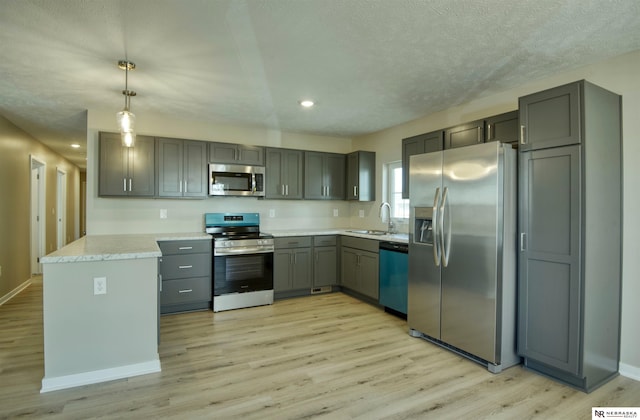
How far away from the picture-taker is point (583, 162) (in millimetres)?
2344

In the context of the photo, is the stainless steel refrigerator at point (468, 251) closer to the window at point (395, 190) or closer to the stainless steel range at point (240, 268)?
the window at point (395, 190)

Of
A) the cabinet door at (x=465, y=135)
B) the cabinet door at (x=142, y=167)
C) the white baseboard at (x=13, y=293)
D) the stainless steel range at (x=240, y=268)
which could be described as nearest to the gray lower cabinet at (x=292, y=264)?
the stainless steel range at (x=240, y=268)

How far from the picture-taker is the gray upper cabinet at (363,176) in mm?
5184

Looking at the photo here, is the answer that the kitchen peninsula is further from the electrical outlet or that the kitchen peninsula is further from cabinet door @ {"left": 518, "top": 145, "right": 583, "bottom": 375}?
cabinet door @ {"left": 518, "top": 145, "right": 583, "bottom": 375}

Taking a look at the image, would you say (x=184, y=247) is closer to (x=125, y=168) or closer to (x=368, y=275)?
(x=125, y=168)

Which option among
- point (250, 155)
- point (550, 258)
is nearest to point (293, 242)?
point (250, 155)

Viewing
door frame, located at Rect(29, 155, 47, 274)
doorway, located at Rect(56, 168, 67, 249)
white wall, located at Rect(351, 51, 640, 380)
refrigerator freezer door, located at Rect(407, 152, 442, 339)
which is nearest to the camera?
white wall, located at Rect(351, 51, 640, 380)

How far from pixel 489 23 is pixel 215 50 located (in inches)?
73.7

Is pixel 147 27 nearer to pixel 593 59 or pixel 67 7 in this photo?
pixel 67 7

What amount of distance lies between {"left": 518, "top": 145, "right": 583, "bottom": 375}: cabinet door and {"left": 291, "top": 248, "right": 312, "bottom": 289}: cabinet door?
2.67 meters

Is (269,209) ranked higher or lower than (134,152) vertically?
lower

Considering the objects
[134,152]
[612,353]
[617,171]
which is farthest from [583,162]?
[134,152]

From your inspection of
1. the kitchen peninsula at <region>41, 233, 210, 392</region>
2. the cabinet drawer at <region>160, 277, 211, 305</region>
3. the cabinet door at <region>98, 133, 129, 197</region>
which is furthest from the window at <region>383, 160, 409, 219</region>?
the cabinet door at <region>98, 133, 129, 197</region>

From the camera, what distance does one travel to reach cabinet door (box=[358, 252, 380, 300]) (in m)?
4.22
